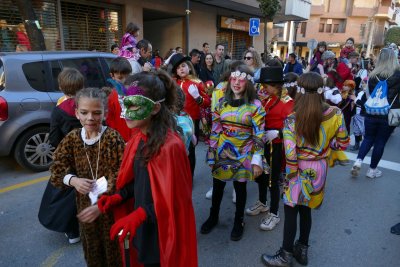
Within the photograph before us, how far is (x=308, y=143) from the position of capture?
2430mm

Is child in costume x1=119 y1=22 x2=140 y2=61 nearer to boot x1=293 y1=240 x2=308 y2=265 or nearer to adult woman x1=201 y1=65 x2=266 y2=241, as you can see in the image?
adult woman x1=201 y1=65 x2=266 y2=241

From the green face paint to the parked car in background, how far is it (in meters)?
3.56

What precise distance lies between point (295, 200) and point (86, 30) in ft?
34.5

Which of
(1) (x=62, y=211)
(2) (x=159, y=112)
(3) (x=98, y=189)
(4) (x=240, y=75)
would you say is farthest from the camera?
(4) (x=240, y=75)

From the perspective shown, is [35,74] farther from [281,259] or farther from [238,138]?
[281,259]

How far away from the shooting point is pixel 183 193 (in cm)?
167

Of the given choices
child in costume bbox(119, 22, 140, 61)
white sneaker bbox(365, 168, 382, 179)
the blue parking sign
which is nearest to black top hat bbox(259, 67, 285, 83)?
white sneaker bbox(365, 168, 382, 179)

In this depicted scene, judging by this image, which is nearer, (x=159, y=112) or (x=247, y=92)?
(x=159, y=112)

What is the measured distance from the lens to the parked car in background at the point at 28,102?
4.36 m

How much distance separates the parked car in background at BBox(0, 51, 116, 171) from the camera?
14.3 feet

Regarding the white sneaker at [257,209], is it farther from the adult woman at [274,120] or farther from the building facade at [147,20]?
the building facade at [147,20]

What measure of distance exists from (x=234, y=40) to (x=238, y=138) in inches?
656

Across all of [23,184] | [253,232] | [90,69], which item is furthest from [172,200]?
[90,69]

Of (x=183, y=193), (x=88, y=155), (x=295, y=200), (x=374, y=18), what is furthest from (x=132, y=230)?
Result: (x=374, y=18)
